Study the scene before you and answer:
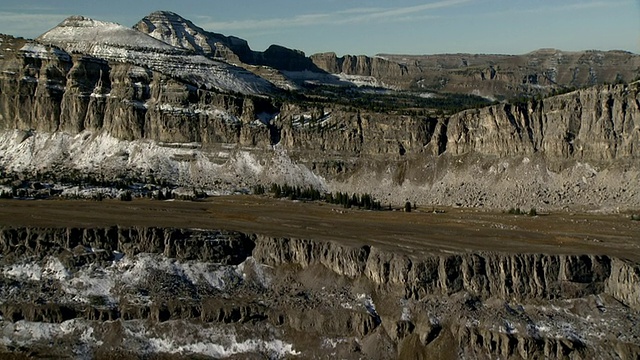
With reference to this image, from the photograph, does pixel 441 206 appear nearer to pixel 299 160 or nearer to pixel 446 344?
pixel 299 160

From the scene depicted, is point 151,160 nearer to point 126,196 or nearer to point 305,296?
point 126,196

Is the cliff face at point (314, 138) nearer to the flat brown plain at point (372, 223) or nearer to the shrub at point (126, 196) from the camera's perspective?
the flat brown plain at point (372, 223)

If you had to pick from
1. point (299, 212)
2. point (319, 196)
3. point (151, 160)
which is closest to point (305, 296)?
point (299, 212)

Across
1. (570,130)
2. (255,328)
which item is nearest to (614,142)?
(570,130)

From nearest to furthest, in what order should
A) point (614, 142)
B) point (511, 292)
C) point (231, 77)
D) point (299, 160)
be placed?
1. point (511, 292)
2. point (614, 142)
3. point (299, 160)
4. point (231, 77)

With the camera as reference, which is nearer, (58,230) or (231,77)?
(58,230)

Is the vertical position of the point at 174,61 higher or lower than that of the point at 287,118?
higher
